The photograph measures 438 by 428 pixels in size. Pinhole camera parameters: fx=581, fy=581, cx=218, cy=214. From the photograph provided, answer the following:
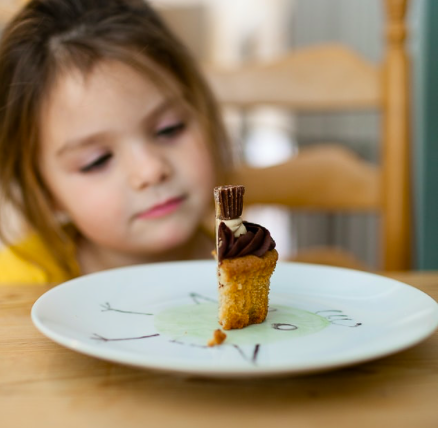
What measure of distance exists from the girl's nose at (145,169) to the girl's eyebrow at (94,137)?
7 cm

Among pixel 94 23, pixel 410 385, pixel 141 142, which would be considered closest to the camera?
pixel 410 385

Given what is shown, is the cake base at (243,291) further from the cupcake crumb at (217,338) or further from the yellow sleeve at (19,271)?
the yellow sleeve at (19,271)

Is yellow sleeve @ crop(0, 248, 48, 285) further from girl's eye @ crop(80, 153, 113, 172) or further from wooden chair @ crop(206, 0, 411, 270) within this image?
wooden chair @ crop(206, 0, 411, 270)

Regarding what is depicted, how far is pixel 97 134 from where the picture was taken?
45.3 inches

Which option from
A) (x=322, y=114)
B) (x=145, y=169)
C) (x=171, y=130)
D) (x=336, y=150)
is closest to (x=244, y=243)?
(x=145, y=169)

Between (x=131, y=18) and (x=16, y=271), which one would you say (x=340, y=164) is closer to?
(x=131, y=18)

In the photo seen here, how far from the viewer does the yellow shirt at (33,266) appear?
50.9 inches

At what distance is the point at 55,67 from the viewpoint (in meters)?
1.21

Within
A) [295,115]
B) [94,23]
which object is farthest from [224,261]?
[295,115]

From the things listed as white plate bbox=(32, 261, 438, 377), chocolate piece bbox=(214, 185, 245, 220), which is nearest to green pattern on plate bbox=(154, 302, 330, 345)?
white plate bbox=(32, 261, 438, 377)

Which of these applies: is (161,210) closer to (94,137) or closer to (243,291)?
(94,137)

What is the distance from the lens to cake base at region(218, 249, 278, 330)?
60cm

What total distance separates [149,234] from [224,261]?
0.65 meters

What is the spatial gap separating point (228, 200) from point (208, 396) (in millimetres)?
237
